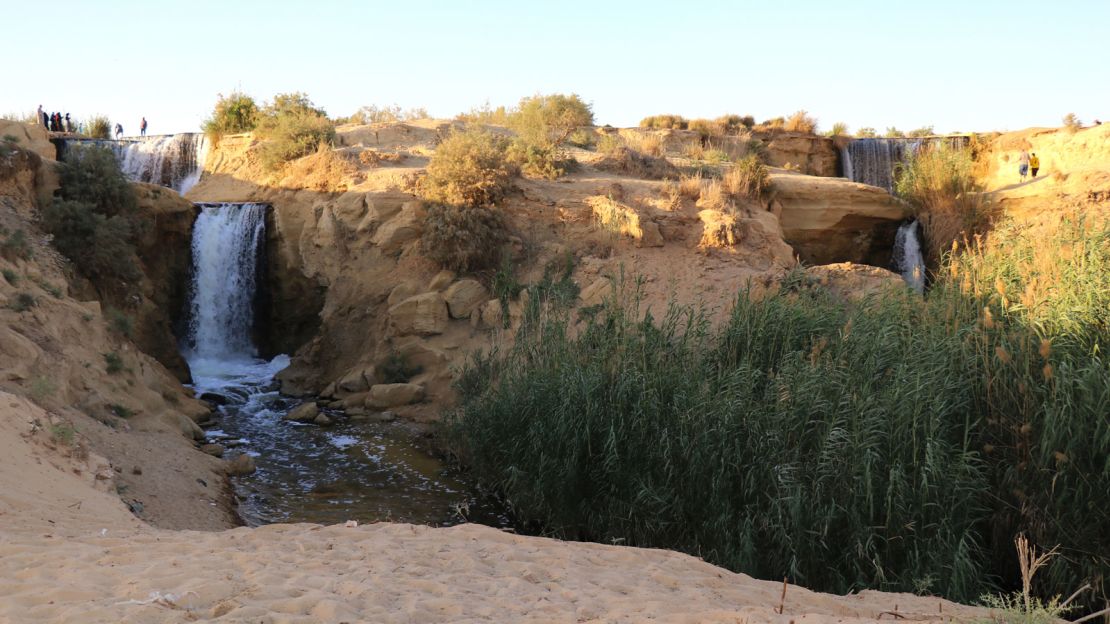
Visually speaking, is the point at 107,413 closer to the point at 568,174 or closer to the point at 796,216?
the point at 568,174

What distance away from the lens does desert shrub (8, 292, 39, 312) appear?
1135 centimetres

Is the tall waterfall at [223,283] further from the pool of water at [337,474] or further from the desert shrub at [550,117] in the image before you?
the desert shrub at [550,117]

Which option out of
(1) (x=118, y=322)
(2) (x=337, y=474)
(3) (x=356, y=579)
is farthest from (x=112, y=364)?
(3) (x=356, y=579)

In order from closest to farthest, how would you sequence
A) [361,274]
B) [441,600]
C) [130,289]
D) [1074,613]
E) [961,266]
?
[441,600] → [1074,613] → [961,266] → [130,289] → [361,274]

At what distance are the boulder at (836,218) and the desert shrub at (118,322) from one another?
13.0 m

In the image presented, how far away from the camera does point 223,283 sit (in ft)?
57.7

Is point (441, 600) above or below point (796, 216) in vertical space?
below

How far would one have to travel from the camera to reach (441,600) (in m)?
5.10

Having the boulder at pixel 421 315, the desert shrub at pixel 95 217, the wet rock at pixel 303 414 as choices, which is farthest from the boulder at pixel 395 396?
the desert shrub at pixel 95 217

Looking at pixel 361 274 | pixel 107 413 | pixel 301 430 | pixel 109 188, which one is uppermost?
pixel 109 188

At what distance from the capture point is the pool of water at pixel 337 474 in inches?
400

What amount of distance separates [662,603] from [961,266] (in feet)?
22.3

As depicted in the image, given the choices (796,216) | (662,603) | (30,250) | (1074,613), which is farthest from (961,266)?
(30,250)

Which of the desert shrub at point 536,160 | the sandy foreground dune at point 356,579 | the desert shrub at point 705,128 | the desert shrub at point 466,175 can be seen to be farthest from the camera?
the desert shrub at point 705,128
